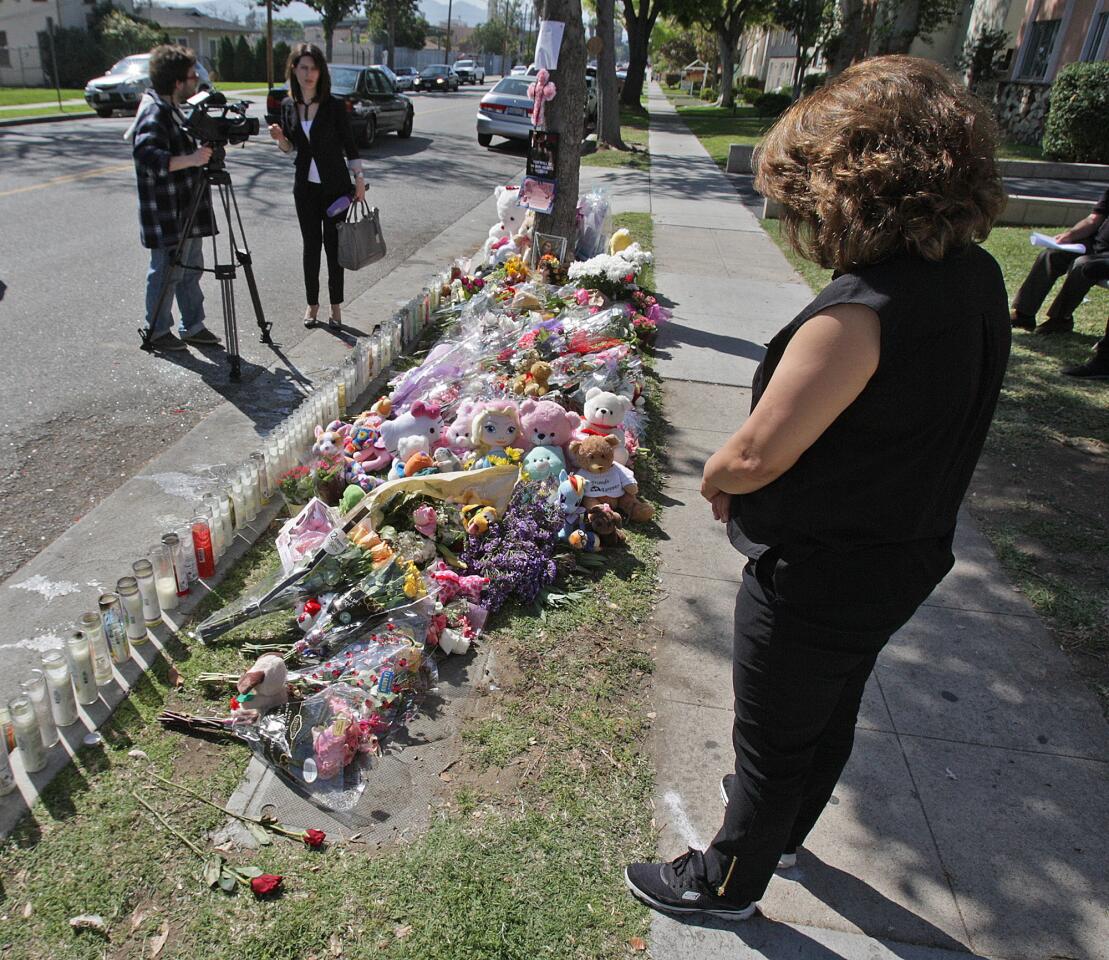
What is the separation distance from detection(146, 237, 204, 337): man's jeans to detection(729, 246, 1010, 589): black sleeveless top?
5052 millimetres

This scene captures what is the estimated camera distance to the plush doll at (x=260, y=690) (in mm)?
2705

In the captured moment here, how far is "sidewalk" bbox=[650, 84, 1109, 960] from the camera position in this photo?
7.34 ft

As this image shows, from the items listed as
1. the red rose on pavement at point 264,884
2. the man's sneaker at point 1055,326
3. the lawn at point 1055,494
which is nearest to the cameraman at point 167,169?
the red rose on pavement at point 264,884

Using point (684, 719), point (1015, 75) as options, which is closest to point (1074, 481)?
point (684, 719)

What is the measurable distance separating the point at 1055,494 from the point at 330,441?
397cm

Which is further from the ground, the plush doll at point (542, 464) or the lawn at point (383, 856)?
the plush doll at point (542, 464)

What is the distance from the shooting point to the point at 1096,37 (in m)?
19.0

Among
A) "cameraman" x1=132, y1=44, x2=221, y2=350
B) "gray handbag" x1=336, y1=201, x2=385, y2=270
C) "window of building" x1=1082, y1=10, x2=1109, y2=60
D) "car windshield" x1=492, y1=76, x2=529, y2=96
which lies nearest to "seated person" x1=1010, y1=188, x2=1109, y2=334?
"gray handbag" x1=336, y1=201, x2=385, y2=270

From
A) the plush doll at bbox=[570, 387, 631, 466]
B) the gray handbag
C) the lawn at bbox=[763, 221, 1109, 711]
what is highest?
the gray handbag

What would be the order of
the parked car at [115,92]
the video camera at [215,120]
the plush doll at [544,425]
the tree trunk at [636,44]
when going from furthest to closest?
1. the tree trunk at [636,44]
2. the parked car at [115,92]
3. the video camera at [215,120]
4. the plush doll at [544,425]

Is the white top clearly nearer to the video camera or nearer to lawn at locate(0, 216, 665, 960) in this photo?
the video camera

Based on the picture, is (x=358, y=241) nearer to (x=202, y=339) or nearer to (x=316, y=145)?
(x=316, y=145)

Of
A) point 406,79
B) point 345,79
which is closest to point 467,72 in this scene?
point 406,79

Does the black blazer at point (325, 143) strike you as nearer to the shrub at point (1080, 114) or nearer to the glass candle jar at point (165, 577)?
the glass candle jar at point (165, 577)
